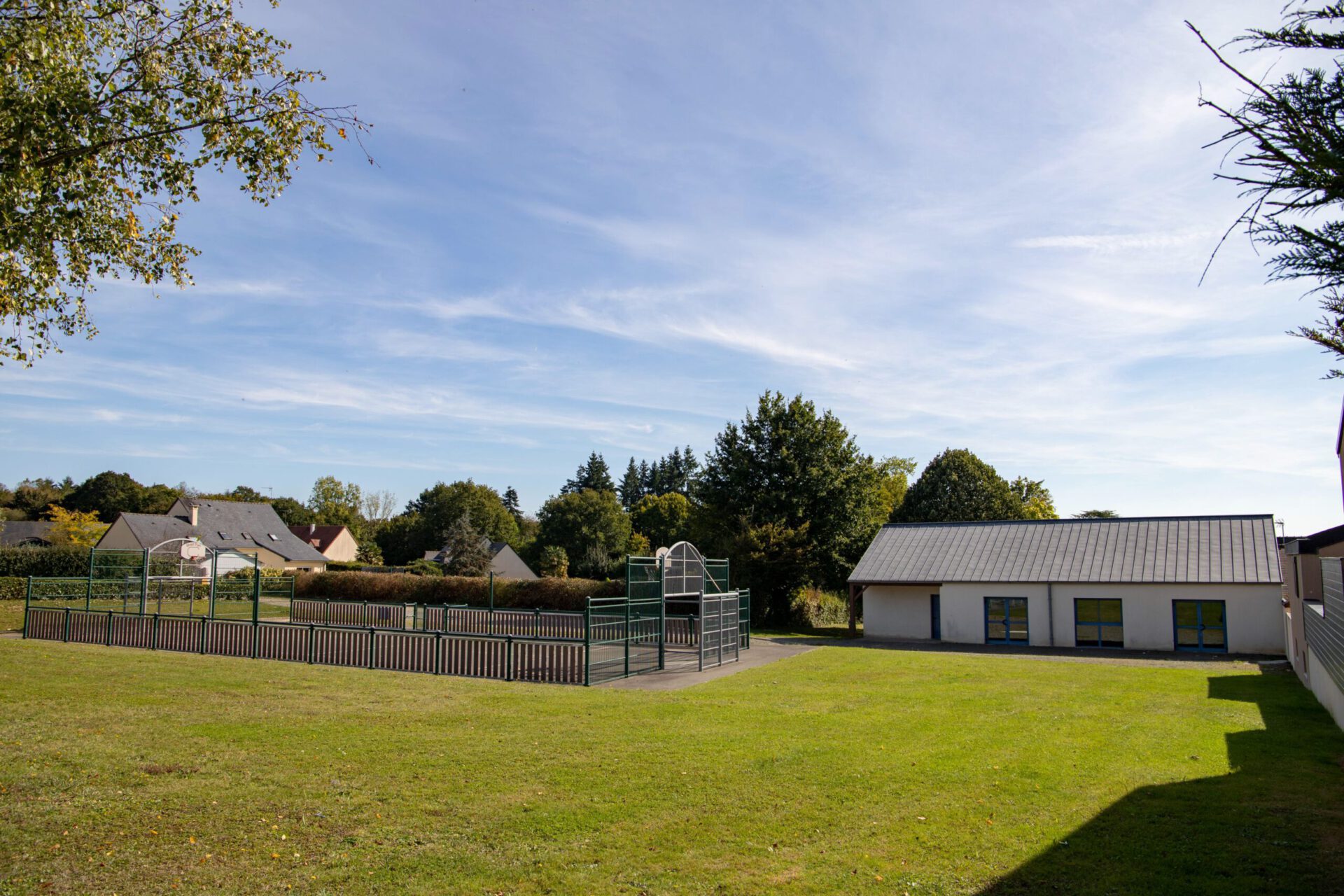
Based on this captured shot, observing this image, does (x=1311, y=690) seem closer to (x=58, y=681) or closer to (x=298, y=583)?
(x=58, y=681)

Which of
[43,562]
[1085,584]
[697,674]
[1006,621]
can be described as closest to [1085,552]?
[1085,584]

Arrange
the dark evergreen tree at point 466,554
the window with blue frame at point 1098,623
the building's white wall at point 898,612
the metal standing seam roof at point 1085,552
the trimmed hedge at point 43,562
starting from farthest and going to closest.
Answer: the dark evergreen tree at point 466,554 < the trimmed hedge at point 43,562 < the building's white wall at point 898,612 < the window with blue frame at point 1098,623 < the metal standing seam roof at point 1085,552

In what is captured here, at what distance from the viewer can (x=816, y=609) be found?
40375 millimetres

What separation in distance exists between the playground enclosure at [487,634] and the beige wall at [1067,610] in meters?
8.43

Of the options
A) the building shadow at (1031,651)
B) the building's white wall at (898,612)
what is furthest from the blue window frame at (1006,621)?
the building's white wall at (898,612)

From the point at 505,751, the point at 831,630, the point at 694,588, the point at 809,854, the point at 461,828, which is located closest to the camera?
the point at 809,854

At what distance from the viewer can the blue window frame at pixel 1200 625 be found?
27281mm

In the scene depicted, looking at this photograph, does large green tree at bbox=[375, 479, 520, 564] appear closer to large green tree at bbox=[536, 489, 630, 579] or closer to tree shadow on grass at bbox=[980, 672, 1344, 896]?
large green tree at bbox=[536, 489, 630, 579]

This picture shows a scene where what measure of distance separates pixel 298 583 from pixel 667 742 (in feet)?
127

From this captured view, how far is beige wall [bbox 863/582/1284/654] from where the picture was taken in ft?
88.0

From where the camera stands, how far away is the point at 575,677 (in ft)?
59.1

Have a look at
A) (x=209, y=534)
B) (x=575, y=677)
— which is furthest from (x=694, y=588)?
(x=209, y=534)

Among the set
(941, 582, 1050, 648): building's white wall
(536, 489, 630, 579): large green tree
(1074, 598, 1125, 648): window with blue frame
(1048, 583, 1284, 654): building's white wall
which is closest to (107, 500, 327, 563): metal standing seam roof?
(536, 489, 630, 579): large green tree

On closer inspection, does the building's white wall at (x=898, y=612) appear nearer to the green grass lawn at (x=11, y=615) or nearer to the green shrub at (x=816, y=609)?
the green shrub at (x=816, y=609)
